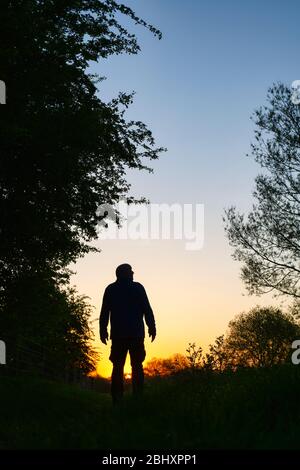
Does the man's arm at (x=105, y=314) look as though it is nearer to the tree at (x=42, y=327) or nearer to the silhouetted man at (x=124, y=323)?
the silhouetted man at (x=124, y=323)

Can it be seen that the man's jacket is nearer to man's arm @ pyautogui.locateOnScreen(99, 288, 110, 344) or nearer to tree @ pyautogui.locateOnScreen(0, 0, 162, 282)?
man's arm @ pyautogui.locateOnScreen(99, 288, 110, 344)

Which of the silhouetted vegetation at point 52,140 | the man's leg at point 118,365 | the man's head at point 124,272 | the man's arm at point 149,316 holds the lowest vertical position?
the man's leg at point 118,365

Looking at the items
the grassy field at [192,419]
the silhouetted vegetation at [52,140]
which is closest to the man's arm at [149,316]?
the grassy field at [192,419]

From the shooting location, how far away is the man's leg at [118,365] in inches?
420

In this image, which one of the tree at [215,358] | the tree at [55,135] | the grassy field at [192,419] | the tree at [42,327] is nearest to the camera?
the grassy field at [192,419]

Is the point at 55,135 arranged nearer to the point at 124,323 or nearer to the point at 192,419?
the point at 124,323

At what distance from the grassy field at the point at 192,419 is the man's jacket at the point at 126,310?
1048 mm

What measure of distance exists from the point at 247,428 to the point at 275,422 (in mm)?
536

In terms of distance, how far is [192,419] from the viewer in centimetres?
669

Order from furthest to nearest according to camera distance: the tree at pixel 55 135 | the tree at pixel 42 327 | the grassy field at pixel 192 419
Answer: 1. the tree at pixel 42 327
2. the tree at pixel 55 135
3. the grassy field at pixel 192 419

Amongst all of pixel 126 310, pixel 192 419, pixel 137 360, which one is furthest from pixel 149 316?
pixel 192 419

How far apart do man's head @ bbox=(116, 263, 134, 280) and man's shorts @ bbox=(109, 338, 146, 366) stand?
1.10 metres

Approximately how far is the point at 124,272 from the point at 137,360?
154 centimetres

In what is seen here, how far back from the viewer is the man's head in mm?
10984
